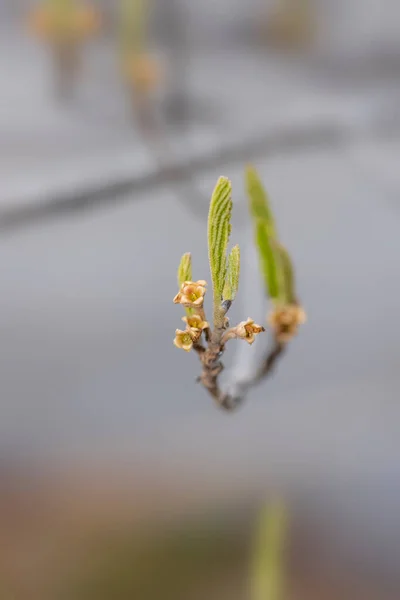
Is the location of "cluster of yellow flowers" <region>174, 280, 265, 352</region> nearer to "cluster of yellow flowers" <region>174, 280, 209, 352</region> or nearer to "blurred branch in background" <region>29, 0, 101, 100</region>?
"cluster of yellow flowers" <region>174, 280, 209, 352</region>

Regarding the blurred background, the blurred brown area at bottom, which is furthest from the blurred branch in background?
the blurred brown area at bottom

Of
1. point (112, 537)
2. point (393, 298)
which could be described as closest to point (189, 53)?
point (393, 298)

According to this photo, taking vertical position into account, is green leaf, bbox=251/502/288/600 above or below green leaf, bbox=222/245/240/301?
below

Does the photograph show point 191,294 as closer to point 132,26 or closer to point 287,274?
point 287,274

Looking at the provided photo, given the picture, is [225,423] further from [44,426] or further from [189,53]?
[189,53]

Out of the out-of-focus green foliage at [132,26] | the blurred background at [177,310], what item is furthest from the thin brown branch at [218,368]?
the out-of-focus green foliage at [132,26]

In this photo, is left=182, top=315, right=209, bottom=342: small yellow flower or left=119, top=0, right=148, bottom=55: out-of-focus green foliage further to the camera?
left=119, top=0, right=148, bottom=55: out-of-focus green foliage

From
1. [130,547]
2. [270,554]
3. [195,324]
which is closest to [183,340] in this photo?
[195,324]
